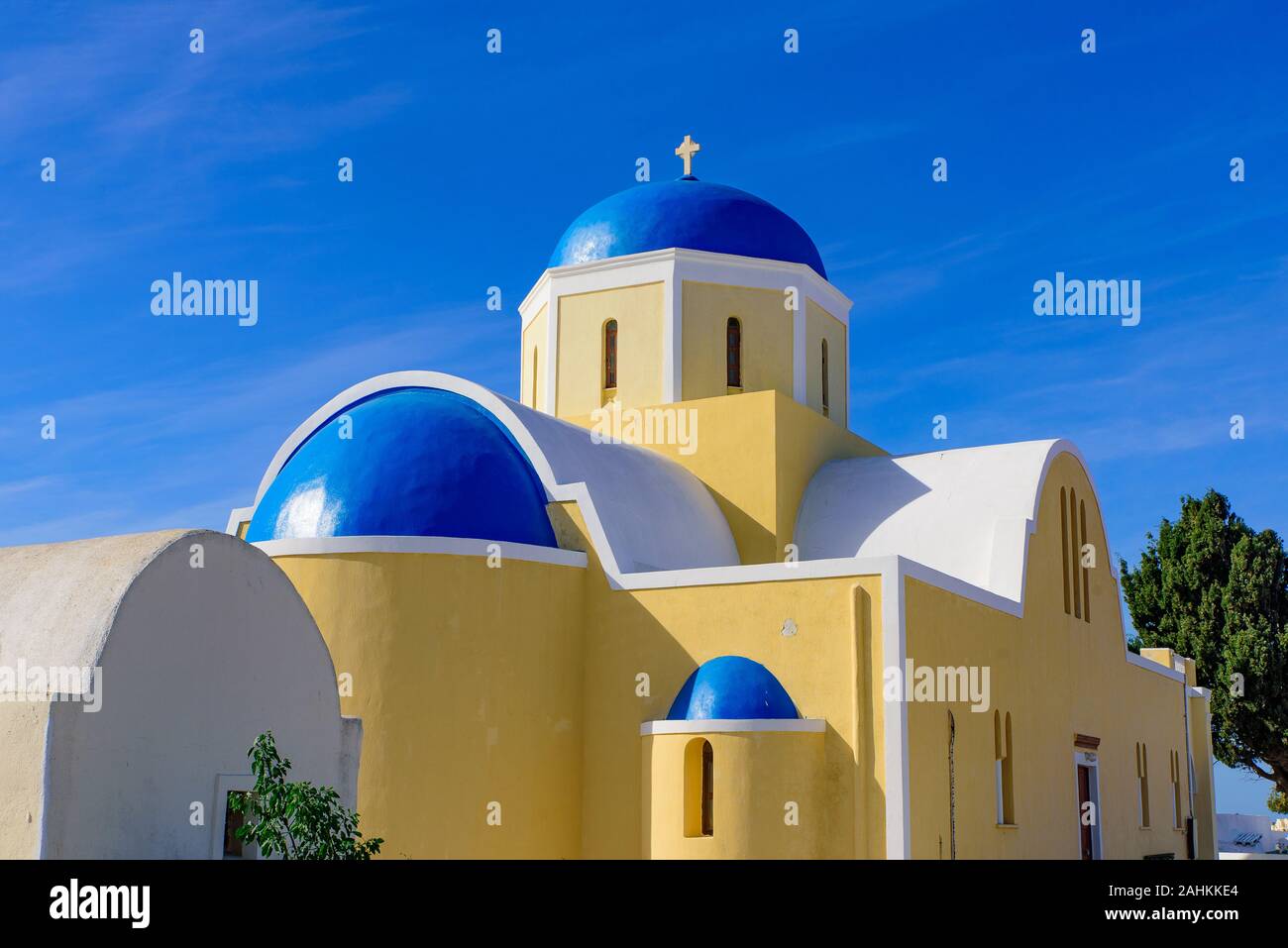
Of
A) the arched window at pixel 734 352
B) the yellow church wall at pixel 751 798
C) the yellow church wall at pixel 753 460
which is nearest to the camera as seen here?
the yellow church wall at pixel 751 798

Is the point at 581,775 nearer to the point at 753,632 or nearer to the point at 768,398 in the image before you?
the point at 753,632

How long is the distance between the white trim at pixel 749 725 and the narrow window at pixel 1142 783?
330 inches

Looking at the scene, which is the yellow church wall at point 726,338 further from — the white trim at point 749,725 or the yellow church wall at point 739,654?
the white trim at point 749,725

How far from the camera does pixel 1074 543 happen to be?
54.9 ft

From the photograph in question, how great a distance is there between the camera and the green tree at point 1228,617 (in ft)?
82.5

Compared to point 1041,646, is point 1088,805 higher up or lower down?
lower down

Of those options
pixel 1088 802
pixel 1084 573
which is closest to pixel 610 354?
pixel 1084 573

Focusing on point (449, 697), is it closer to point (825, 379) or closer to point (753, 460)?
point (753, 460)

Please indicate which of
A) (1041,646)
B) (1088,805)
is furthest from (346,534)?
(1088,805)

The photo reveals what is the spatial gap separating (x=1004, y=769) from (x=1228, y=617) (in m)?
13.9

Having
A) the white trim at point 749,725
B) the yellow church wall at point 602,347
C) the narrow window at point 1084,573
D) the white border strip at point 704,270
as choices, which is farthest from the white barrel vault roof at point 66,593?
the narrow window at point 1084,573

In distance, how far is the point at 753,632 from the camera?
40.6ft

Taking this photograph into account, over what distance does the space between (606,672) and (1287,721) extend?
56.1ft
